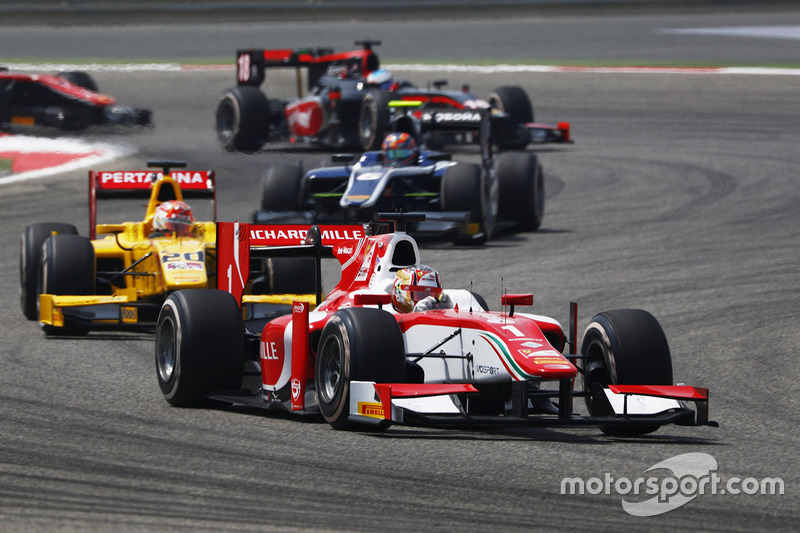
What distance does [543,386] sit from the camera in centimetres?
1239

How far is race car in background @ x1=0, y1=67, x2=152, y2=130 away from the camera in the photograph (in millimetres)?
30250

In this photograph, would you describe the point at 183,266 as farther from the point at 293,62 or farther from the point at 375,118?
the point at 293,62

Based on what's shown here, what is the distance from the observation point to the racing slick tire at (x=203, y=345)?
35.0ft

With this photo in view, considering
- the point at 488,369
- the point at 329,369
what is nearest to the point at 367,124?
the point at 329,369

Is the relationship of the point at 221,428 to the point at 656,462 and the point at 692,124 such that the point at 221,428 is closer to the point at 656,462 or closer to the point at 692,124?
the point at 656,462

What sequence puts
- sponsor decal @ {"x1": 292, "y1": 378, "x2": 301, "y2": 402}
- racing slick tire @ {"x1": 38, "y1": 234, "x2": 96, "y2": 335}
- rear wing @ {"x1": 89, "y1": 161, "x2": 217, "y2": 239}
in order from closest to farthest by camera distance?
sponsor decal @ {"x1": 292, "y1": 378, "x2": 301, "y2": 402}, racing slick tire @ {"x1": 38, "y1": 234, "x2": 96, "y2": 335}, rear wing @ {"x1": 89, "y1": 161, "x2": 217, "y2": 239}

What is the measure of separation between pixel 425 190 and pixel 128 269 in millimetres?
7024

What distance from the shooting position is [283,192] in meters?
21.1

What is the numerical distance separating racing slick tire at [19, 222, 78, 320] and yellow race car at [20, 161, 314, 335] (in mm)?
11

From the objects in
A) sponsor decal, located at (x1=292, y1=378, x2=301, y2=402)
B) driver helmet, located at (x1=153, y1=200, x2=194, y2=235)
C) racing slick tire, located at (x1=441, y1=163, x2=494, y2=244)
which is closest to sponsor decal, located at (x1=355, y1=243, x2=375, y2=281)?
sponsor decal, located at (x1=292, y1=378, x2=301, y2=402)

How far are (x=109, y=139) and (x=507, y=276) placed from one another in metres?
14.5

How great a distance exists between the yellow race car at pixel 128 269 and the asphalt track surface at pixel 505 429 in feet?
1.01

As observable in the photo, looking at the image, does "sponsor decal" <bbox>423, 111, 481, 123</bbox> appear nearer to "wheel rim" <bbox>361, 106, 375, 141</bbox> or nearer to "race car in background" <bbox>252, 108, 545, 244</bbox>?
"race car in background" <bbox>252, 108, 545, 244</bbox>

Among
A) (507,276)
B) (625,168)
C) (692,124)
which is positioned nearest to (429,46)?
(692,124)
